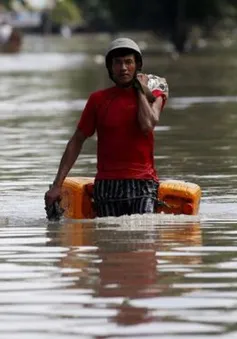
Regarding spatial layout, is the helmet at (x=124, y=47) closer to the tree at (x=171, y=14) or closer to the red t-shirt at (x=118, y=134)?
the red t-shirt at (x=118, y=134)

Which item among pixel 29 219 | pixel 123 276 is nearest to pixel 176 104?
pixel 29 219

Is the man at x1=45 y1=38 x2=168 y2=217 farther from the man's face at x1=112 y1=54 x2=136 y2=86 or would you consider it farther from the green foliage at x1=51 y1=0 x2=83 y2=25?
the green foliage at x1=51 y1=0 x2=83 y2=25

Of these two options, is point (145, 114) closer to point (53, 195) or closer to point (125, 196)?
point (125, 196)

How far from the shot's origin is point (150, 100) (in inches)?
453

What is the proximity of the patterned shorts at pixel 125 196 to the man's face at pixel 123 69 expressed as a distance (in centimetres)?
73

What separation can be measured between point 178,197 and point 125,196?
24.9 inches

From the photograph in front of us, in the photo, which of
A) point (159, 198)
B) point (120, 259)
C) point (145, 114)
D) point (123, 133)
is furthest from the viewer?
point (159, 198)

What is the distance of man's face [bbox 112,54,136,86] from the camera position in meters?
11.3

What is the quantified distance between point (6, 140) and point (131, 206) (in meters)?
10.7

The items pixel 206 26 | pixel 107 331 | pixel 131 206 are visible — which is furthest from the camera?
pixel 206 26

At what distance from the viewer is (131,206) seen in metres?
11.7

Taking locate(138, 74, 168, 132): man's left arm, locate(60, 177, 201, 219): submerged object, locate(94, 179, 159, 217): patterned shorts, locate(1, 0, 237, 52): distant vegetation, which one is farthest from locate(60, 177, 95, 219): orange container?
locate(1, 0, 237, 52): distant vegetation

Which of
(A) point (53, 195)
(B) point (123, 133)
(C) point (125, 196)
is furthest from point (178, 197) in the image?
(A) point (53, 195)

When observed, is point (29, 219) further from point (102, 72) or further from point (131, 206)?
point (102, 72)
